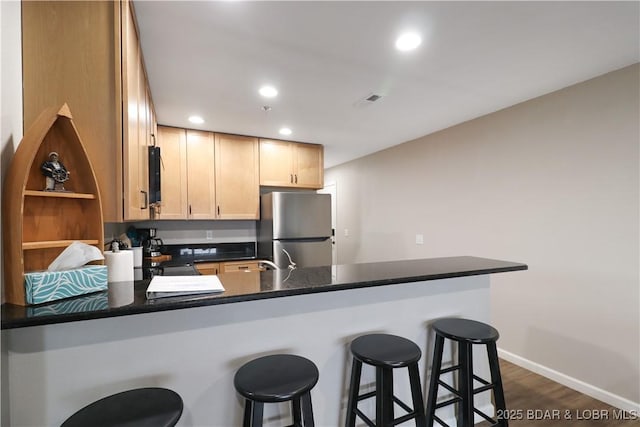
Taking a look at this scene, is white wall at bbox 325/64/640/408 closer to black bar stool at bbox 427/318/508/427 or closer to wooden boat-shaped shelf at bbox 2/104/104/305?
black bar stool at bbox 427/318/508/427

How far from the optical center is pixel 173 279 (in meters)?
1.31

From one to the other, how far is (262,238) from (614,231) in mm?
3219

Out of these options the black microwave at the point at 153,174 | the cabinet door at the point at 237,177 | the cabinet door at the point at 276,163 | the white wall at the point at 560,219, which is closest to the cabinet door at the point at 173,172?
the cabinet door at the point at 237,177

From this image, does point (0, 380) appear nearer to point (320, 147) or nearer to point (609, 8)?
point (609, 8)

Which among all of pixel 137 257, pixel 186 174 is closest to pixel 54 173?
pixel 137 257

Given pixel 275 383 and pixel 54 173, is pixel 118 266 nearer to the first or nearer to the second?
pixel 54 173

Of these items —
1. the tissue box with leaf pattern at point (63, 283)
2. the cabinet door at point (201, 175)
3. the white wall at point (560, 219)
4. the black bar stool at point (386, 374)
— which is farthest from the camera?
the cabinet door at point (201, 175)

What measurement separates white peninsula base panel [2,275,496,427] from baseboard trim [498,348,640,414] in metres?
1.32

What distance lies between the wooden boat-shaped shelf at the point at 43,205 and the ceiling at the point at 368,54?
2.60 feet

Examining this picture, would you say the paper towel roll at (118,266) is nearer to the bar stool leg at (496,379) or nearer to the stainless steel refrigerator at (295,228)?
the bar stool leg at (496,379)

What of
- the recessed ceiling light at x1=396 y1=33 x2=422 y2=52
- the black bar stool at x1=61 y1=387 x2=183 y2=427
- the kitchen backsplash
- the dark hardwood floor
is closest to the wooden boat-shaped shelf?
the black bar stool at x1=61 y1=387 x2=183 y2=427

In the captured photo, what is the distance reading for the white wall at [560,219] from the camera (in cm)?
202

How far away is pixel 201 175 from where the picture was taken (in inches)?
131

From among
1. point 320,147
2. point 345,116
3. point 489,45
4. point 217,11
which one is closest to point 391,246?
point 320,147
